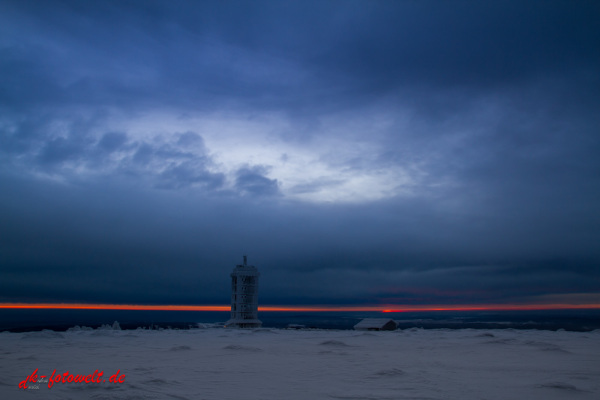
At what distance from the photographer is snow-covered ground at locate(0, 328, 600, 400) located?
37.9ft

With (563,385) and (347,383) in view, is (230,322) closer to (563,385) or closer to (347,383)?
(347,383)

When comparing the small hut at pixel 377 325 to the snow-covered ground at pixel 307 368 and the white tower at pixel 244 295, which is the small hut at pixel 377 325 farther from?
the snow-covered ground at pixel 307 368

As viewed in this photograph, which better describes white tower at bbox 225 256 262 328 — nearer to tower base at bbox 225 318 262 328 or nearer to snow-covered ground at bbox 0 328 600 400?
tower base at bbox 225 318 262 328

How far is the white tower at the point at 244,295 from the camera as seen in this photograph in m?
46.0

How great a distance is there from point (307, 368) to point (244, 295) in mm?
31631

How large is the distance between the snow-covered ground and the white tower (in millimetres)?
21833

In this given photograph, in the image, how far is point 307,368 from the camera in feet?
52.0

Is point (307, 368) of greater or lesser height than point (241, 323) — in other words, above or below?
above
